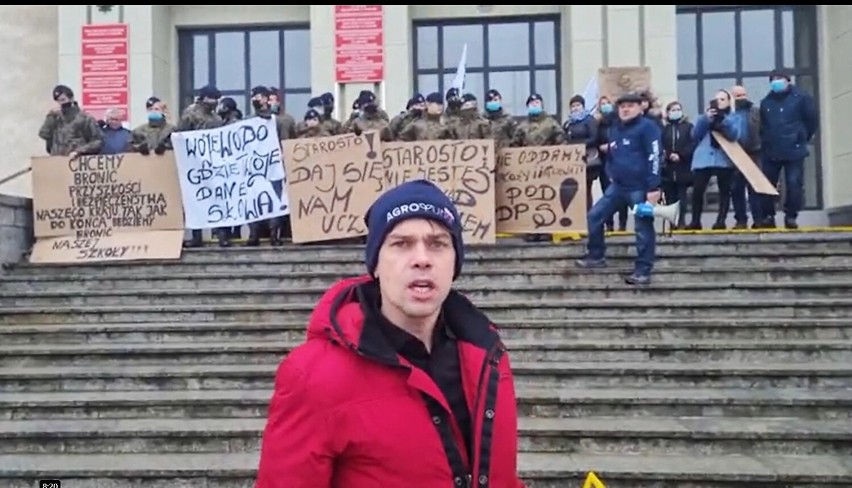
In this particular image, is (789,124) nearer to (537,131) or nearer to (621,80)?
(537,131)

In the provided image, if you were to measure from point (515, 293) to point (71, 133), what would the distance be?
225 inches

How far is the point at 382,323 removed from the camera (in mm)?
1980

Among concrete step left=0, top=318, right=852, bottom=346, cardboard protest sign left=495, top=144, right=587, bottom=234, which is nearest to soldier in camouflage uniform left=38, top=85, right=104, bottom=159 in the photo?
concrete step left=0, top=318, right=852, bottom=346

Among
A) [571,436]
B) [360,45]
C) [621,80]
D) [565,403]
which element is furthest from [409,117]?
[571,436]

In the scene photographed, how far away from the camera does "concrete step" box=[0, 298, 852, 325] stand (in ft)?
25.4

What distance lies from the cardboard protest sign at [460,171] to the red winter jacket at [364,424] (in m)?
7.52

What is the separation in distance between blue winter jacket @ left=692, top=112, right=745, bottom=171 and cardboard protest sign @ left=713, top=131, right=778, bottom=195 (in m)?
0.05

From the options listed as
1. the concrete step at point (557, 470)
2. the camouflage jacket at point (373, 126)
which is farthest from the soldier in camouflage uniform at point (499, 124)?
the concrete step at point (557, 470)

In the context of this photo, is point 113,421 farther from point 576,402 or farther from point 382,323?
point 382,323

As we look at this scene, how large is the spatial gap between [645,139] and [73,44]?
1097cm

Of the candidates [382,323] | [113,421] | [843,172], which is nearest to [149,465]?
[113,421]

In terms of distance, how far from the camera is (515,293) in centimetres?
829

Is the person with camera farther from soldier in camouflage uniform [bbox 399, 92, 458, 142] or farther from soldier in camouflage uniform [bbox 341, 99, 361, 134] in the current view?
soldier in camouflage uniform [bbox 341, 99, 361, 134]

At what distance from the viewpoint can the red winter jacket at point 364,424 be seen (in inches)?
71.9
